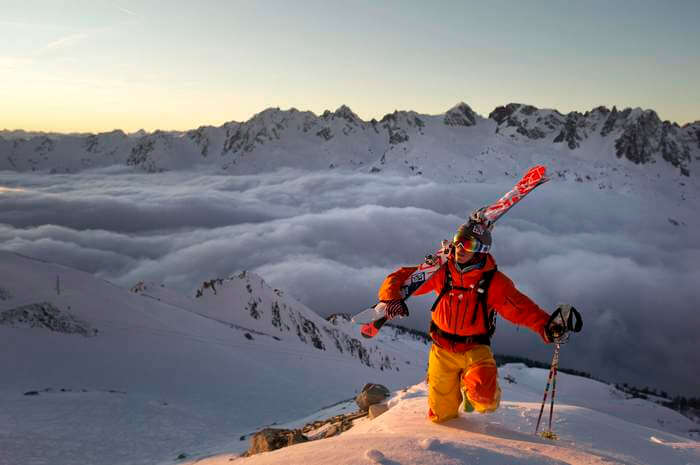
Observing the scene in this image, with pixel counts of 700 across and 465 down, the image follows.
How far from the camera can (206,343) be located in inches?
1099

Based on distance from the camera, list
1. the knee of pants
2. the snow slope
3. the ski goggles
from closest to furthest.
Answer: the snow slope
the knee of pants
the ski goggles

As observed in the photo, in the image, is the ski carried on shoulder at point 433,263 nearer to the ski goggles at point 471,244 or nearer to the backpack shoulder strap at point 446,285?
the backpack shoulder strap at point 446,285

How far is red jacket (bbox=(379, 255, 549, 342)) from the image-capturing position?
5.76 metres

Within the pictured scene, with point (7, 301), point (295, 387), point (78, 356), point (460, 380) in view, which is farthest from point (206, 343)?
point (460, 380)

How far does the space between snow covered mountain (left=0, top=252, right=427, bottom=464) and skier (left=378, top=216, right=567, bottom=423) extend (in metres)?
9.18

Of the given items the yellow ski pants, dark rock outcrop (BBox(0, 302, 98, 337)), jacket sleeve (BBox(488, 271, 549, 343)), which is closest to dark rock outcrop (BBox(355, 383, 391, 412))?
the yellow ski pants

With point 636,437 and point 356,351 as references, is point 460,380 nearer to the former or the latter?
point 636,437

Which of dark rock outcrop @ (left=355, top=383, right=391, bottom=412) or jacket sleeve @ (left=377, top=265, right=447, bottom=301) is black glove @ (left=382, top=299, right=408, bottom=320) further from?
dark rock outcrop @ (left=355, top=383, right=391, bottom=412)

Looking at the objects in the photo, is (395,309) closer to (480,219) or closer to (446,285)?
(446,285)

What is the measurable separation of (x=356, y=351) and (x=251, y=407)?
150 ft

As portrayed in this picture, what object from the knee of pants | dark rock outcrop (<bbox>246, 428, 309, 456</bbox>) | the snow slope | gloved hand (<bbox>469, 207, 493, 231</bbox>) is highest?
gloved hand (<bbox>469, 207, 493, 231</bbox>)

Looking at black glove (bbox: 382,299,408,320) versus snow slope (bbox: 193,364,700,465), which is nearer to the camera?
snow slope (bbox: 193,364,700,465)

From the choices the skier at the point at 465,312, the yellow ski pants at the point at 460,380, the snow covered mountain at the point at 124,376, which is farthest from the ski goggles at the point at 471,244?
the snow covered mountain at the point at 124,376

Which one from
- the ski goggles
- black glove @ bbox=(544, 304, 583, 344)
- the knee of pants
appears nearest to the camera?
black glove @ bbox=(544, 304, 583, 344)
